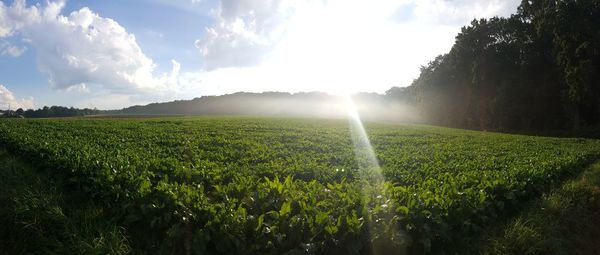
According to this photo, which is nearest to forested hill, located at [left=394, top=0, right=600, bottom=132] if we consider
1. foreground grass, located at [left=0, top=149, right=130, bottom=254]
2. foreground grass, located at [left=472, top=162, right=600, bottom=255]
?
foreground grass, located at [left=472, top=162, right=600, bottom=255]

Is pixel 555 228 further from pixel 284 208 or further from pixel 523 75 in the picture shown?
pixel 523 75

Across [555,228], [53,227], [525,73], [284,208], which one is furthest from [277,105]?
[284,208]

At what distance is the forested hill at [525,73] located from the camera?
36.3 meters

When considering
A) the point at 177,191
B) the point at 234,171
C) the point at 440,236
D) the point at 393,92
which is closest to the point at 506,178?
the point at 440,236

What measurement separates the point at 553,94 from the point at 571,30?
851 centimetres

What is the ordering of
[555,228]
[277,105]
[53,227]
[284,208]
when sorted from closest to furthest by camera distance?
[284,208], [53,227], [555,228], [277,105]

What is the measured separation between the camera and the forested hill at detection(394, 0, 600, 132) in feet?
119

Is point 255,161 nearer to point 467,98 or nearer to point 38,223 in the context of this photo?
point 38,223

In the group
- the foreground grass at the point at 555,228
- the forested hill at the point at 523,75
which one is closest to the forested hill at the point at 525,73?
the forested hill at the point at 523,75

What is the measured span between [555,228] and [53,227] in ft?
31.1

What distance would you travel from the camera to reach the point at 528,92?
141 ft

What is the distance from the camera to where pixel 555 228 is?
6.76 metres

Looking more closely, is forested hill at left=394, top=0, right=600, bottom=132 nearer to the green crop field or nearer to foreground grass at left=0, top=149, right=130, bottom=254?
the green crop field

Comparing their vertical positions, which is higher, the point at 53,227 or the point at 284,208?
the point at 284,208
